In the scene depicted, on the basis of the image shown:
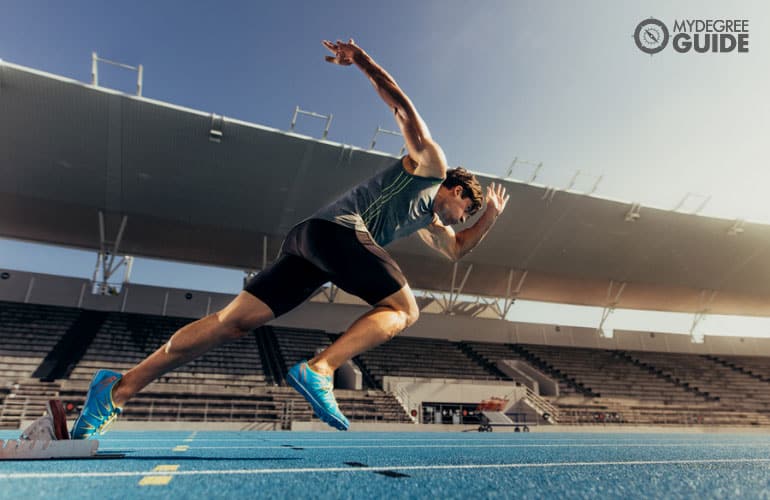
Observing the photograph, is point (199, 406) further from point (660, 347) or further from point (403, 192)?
point (660, 347)

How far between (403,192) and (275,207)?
1610 centimetres

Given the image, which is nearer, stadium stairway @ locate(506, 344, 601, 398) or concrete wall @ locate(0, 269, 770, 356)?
concrete wall @ locate(0, 269, 770, 356)

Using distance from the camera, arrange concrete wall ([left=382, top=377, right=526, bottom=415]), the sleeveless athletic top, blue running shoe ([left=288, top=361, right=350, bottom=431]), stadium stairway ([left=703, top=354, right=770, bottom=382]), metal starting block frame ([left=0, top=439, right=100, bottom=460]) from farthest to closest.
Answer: stadium stairway ([left=703, top=354, right=770, bottom=382]) → concrete wall ([left=382, top=377, right=526, bottom=415]) → metal starting block frame ([left=0, top=439, right=100, bottom=460]) → the sleeveless athletic top → blue running shoe ([left=288, top=361, right=350, bottom=431])

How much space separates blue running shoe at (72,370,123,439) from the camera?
228 centimetres

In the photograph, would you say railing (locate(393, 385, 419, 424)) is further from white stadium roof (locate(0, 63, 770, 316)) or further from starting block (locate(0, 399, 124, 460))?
starting block (locate(0, 399, 124, 460))

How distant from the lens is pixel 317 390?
1.82 m

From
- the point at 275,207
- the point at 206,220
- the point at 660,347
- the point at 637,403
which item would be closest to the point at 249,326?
the point at 275,207

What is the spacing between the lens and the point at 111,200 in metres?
16.9

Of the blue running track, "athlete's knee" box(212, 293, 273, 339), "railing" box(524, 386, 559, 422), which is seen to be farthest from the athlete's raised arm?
"railing" box(524, 386, 559, 422)

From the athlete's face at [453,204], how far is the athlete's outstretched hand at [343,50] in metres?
0.73

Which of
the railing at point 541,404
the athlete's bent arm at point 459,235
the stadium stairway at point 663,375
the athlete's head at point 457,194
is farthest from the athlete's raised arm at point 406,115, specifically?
the stadium stairway at point 663,375

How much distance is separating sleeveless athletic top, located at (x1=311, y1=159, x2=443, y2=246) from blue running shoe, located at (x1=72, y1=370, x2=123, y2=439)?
135 cm

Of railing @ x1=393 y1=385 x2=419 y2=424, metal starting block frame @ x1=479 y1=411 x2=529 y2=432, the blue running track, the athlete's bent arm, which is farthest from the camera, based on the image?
railing @ x1=393 y1=385 x2=419 y2=424

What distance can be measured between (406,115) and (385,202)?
1.30 ft
